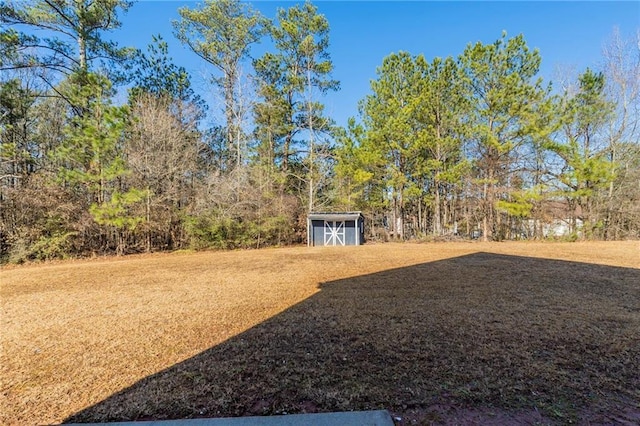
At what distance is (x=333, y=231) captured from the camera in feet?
53.1

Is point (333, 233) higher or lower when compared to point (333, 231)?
lower

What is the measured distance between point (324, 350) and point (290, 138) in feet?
56.8

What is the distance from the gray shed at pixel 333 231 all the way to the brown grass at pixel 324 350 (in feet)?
33.5

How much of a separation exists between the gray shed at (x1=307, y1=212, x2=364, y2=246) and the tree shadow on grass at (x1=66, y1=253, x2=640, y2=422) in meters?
11.3

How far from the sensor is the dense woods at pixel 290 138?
1102 cm

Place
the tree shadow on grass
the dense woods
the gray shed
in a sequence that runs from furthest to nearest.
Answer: the gray shed < the dense woods < the tree shadow on grass

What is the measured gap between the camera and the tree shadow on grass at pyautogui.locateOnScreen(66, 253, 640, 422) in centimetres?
202

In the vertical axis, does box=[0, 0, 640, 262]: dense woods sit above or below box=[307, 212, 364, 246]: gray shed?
above

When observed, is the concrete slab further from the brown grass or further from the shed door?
the shed door

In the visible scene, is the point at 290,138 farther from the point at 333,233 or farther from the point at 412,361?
the point at 412,361

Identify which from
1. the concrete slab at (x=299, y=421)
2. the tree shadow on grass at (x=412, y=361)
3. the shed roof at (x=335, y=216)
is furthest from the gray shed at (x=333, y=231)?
the concrete slab at (x=299, y=421)

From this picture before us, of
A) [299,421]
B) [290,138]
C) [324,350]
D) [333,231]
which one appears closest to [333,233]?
[333,231]

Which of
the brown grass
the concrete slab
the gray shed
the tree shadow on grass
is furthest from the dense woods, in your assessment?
the concrete slab

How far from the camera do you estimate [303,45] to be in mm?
17109
